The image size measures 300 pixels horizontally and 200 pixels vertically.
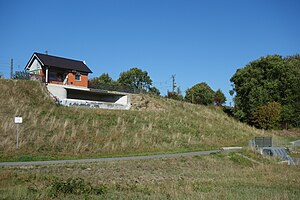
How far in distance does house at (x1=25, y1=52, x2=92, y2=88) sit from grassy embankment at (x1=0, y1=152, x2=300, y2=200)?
97.4ft

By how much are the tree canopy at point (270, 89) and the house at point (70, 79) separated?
26.3 metres

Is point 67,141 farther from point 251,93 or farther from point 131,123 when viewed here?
point 251,93

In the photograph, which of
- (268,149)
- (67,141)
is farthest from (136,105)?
(67,141)

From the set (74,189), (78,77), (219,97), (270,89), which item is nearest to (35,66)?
(78,77)

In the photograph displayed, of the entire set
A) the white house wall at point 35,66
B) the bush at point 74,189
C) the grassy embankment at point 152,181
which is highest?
the white house wall at point 35,66

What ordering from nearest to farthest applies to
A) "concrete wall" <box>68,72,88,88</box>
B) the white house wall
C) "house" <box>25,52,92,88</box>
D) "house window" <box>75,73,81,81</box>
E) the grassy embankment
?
the grassy embankment → "house" <box>25,52,92,88</box> → the white house wall → "concrete wall" <box>68,72,88,88</box> → "house window" <box>75,73,81,81</box>

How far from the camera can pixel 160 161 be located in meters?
22.3

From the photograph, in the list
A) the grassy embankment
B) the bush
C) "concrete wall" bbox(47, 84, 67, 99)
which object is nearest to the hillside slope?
"concrete wall" bbox(47, 84, 67, 99)

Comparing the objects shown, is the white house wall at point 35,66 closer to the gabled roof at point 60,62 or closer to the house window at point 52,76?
the gabled roof at point 60,62

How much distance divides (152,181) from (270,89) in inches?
2162

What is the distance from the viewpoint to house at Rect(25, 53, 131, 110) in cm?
4559

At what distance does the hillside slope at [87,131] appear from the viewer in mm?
24734

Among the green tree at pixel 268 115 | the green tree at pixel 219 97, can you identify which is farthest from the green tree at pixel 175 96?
the green tree at pixel 268 115

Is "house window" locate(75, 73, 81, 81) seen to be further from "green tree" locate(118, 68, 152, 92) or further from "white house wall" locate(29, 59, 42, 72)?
"green tree" locate(118, 68, 152, 92)
